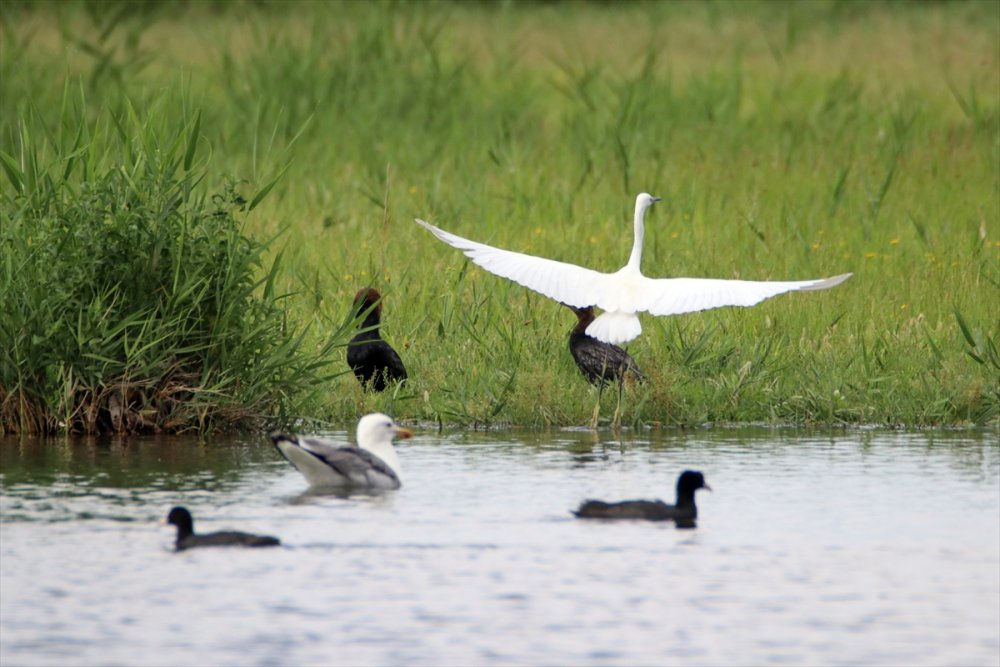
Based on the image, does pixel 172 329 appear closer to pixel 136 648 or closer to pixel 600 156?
pixel 136 648

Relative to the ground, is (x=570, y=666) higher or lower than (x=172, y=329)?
lower

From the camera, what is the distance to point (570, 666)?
215 inches

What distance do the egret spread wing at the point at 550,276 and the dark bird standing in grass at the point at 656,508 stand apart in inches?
107

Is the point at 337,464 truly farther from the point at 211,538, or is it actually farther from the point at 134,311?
the point at 134,311

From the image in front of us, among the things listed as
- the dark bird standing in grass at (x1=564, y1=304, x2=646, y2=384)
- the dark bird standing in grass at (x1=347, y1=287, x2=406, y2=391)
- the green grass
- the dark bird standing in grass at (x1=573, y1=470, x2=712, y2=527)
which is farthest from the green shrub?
the dark bird standing in grass at (x1=573, y1=470, x2=712, y2=527)

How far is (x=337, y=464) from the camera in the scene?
309 inches

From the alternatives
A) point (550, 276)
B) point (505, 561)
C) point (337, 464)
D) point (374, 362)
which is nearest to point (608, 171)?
point (550, 276)

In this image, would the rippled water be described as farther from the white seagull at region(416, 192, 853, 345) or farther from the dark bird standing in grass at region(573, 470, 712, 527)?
the white seagull at region(416, 192, 853, 345)

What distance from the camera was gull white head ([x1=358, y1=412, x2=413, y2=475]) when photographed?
8094mm

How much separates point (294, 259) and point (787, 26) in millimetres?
10374

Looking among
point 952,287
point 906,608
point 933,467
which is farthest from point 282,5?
point 906,608

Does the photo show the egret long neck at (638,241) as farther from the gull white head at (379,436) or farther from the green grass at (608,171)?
the gull white head at (379,436)

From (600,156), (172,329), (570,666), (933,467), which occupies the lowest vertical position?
(570,666)

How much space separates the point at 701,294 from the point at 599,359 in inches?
26.6
